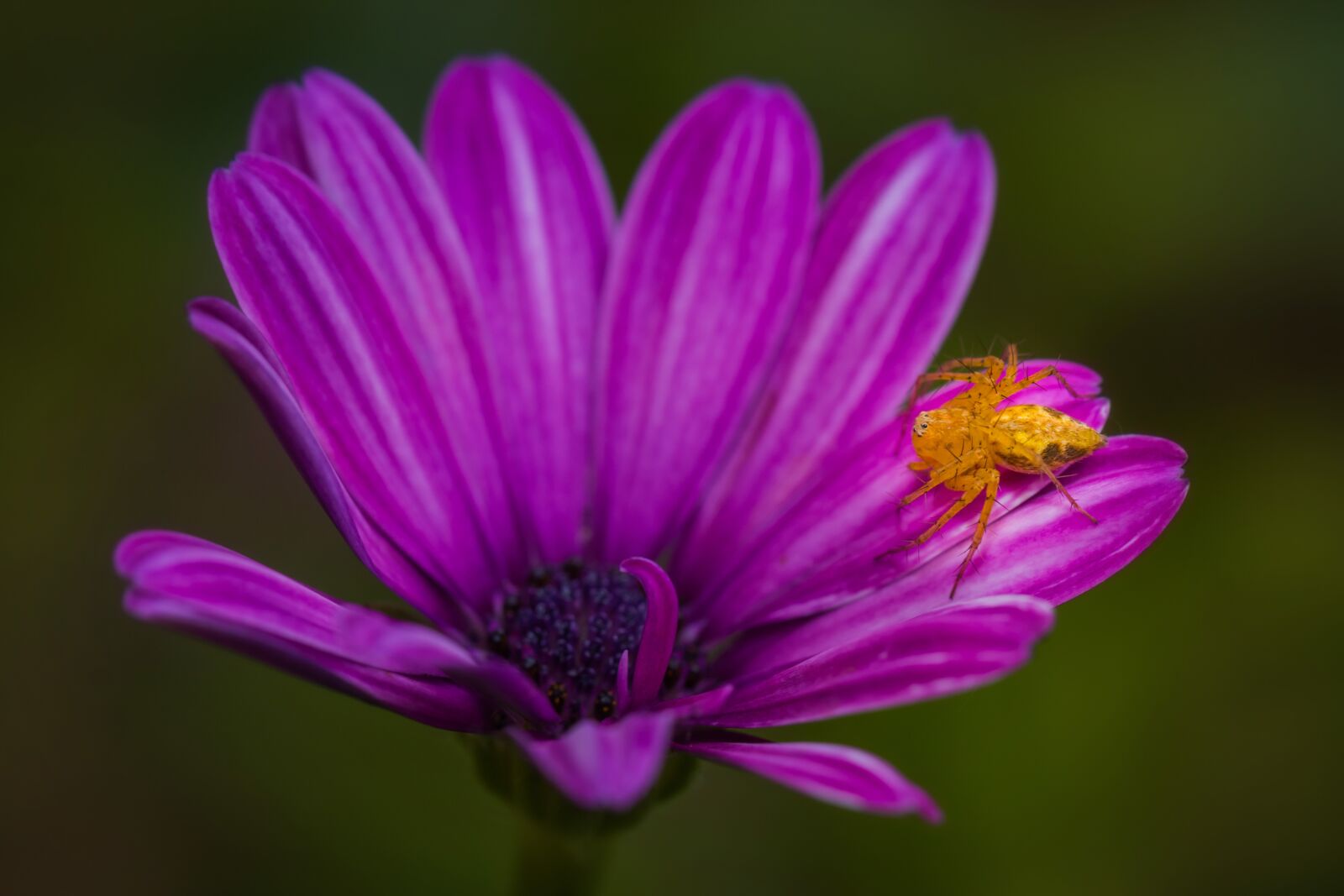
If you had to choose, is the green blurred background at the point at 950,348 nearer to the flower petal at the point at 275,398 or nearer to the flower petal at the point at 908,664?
the flower petal at the point at 908,664

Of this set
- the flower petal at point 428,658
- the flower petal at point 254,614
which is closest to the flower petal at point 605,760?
the flower petal at point 428,658

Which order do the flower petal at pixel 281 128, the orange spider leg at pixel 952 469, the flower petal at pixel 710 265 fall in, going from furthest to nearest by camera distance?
the flower petal at pixel 710 265 < the flower petal at pixel 281 128 < the orange spider leg at pixel 952 469

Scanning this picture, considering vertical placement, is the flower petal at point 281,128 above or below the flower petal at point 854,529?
above

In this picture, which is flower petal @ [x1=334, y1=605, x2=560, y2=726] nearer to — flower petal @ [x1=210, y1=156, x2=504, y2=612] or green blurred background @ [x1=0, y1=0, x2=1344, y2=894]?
flower petal @ [x1=210, y1=156, x2=504, y2=612]

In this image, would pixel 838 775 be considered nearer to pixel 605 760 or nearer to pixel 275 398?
pixel 605 760

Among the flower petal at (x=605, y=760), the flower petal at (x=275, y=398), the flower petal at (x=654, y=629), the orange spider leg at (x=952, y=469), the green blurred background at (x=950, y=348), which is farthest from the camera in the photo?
the green blurred background at (x=950, y=348)
